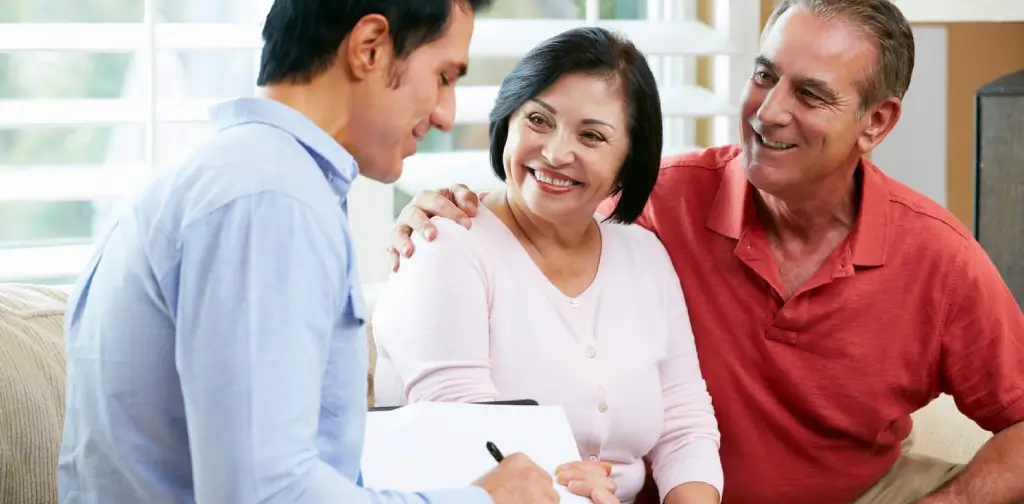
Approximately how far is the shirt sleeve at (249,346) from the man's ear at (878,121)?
1.23 metres

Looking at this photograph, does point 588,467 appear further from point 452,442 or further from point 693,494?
point 693,494

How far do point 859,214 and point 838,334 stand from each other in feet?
0.62

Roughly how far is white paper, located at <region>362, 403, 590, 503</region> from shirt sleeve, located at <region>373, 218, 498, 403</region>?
0.13 m

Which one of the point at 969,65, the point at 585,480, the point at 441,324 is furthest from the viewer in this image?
the point at 969,65

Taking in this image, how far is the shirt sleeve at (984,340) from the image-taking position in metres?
1.91

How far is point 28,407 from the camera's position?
151 centimetres

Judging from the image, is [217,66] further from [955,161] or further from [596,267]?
[955,161]

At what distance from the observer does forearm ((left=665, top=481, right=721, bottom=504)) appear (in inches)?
68.0

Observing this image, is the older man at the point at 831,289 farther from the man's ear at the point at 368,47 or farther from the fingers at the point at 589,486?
the man's ear at the point at 368,47

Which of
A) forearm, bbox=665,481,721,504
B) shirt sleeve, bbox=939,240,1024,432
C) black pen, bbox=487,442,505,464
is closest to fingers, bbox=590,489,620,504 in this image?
black pen, bbox=487,442,505,464

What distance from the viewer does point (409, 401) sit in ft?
5.56

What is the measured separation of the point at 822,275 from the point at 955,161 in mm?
1200

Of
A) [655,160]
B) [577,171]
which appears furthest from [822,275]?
[577,171]

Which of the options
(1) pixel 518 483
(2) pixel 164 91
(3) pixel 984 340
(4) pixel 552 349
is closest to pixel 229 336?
(1) pixel 518 483
